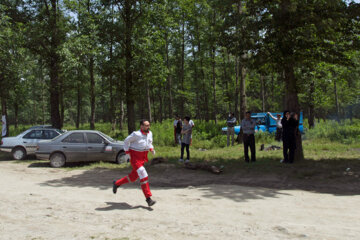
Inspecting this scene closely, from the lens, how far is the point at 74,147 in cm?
1339

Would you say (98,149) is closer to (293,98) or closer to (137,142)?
(137,142)

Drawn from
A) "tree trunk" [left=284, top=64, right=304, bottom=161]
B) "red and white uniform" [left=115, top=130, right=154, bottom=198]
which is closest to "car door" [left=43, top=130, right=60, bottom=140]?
"red and white uniform" [left=115, top=130, right=154, bottom=198]

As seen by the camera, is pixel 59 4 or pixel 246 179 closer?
pixel 246 179

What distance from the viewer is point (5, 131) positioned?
66.4 ft

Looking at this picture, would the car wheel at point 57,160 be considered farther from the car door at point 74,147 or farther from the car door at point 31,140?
the car door at point 31,140

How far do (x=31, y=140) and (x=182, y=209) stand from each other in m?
11.8

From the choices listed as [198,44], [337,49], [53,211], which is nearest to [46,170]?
[53,211]

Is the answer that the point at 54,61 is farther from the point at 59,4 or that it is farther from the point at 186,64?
the point at 186,64

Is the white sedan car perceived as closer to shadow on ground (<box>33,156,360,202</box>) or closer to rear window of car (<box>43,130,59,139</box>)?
rear window of car (<box>43,130,59,139</box>)

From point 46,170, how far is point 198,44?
28.0 m

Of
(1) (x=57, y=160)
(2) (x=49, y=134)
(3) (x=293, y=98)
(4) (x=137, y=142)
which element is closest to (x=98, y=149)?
(1) (x=57, y=160)

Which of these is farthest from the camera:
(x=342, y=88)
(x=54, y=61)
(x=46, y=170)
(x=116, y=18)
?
(x=342, y=88)

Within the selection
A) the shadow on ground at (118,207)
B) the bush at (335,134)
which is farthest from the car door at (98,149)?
the bush at (335,134)

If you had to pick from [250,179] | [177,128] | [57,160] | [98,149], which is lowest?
[250,179]
